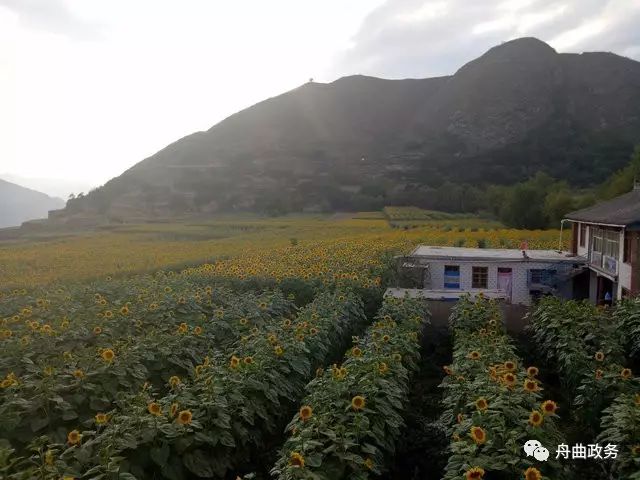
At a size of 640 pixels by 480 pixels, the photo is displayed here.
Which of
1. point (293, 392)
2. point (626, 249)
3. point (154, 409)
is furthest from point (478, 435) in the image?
point (626, 249)

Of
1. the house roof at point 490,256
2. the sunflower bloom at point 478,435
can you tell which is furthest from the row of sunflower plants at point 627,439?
the house roof at point 490,256

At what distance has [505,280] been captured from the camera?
1955 centimetres

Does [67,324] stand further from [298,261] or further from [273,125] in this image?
[273,125]

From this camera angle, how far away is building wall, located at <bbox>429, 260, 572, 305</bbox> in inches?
765

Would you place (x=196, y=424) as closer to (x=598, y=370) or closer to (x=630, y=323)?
(x=598, y=370)

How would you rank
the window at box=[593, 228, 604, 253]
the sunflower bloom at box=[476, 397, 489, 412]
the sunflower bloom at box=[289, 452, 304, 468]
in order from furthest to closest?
the window at box=[593, 228, 604, 253] < the sunflower bloom at box=[476, 397, 489, 412] < the sunflower bloom at box=[289, 452, 304, 468]

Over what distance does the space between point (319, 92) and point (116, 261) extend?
163403 mm

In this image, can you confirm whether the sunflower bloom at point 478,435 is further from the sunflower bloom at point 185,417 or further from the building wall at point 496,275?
the building wall at point 496,275

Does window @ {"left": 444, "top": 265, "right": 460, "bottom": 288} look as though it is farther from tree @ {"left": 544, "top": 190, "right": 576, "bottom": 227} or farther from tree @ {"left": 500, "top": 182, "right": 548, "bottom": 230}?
tree @ {"left": 500, "top": 182, "right": 548, "bottom": 230}
